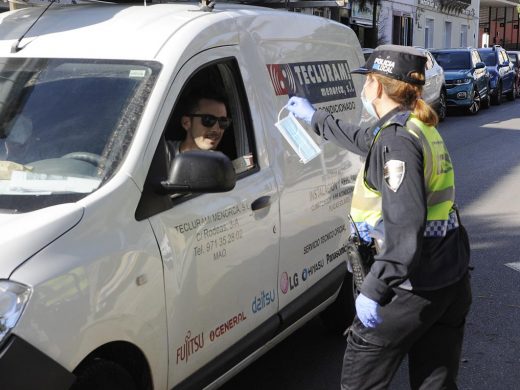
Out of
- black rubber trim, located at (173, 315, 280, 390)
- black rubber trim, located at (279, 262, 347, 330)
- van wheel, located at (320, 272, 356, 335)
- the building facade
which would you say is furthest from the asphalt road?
the building facade

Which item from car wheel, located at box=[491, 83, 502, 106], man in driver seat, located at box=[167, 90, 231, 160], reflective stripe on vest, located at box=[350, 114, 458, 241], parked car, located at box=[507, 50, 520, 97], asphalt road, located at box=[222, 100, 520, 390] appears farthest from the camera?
parked car, located at box=[507, 50, 520, 97]

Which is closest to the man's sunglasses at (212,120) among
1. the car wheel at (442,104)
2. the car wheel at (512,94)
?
the car wheel at (442,104)

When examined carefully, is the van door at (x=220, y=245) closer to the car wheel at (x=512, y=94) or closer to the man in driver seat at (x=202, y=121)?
the man in driver seat at (x=202, y=121)

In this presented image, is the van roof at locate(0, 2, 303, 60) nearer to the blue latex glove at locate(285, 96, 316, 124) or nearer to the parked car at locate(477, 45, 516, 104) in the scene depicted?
the blue latex glove at locate(285, 96, 316, 124)

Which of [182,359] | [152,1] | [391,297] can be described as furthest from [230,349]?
[152,1]

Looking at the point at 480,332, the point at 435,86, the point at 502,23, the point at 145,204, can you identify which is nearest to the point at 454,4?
the point at 502,23

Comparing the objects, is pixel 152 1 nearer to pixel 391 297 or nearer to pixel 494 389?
pixel 391 297

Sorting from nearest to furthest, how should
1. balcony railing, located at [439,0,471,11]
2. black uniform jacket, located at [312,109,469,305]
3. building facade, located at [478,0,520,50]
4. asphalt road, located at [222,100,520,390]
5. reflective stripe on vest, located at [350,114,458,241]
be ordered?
black uniform jacket, located at [312,109,469,305]
reflective stripe on vest, located at [350,114,458,241]
asphalt road, located at [222,100,520,390]
balcony railing, located at [439,0,471,11]
building facade, located at [478,0,520,50]

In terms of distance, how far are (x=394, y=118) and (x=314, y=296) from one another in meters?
1.60

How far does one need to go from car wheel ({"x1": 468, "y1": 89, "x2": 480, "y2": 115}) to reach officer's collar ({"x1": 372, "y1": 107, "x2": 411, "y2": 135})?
17.9m

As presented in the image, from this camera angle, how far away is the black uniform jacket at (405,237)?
2.50 meters

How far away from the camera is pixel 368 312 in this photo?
2.58 metres

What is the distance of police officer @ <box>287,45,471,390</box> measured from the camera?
2.52 meters

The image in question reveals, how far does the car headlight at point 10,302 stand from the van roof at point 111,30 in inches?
47.9
